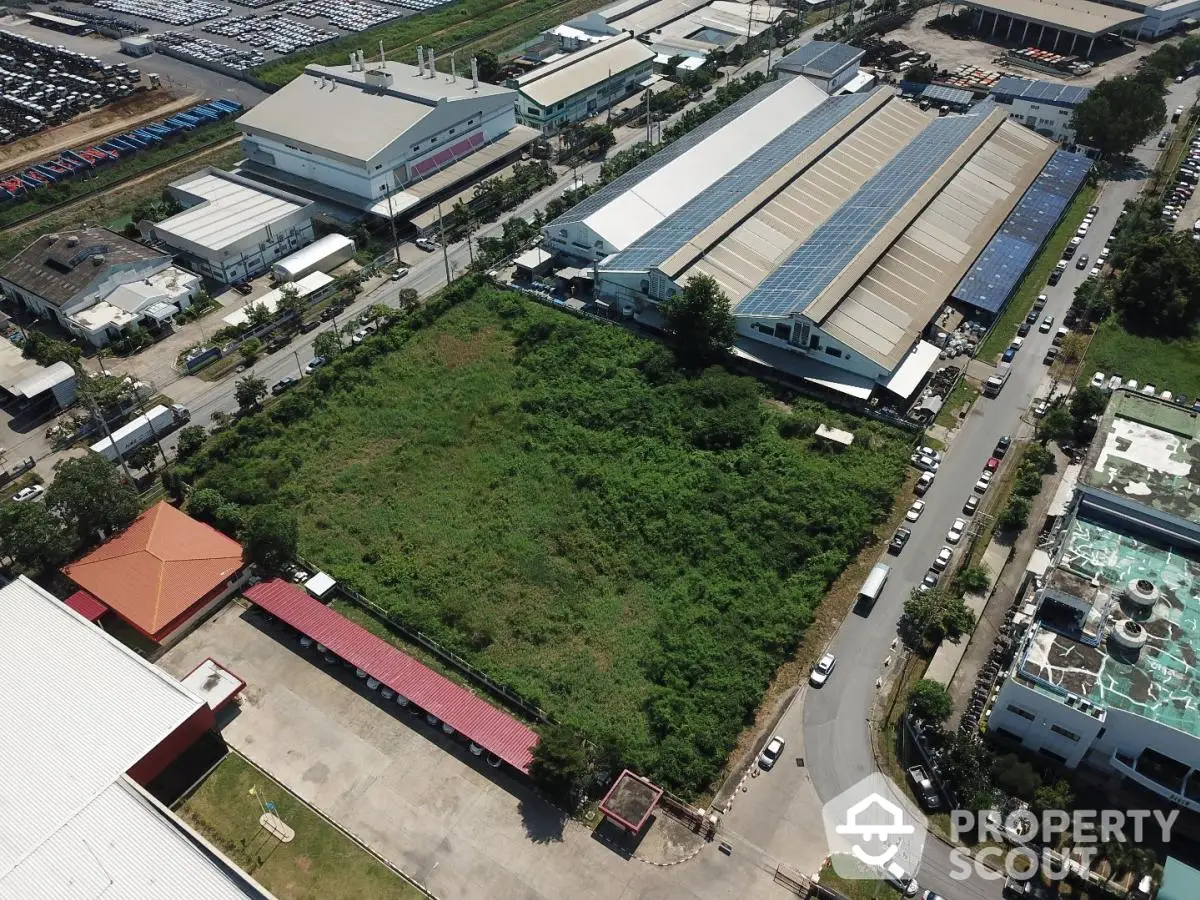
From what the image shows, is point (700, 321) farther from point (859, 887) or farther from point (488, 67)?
point (488, 67)

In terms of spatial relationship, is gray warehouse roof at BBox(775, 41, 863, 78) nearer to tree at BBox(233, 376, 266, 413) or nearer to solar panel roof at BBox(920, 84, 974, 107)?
solar panel roof at BBox(920, 84, 974, 107)

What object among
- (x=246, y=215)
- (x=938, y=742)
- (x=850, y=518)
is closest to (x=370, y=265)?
(x=246, y=215)

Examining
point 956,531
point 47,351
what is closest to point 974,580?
point 956,531

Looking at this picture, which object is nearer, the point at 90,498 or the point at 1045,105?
the point at 90,498

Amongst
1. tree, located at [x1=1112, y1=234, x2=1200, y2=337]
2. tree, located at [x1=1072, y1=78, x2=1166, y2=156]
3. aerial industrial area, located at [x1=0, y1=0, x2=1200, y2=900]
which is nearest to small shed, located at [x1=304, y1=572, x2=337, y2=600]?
aerial industrial area, located at [x1=0, y1=0, x2=1200, y2=900]

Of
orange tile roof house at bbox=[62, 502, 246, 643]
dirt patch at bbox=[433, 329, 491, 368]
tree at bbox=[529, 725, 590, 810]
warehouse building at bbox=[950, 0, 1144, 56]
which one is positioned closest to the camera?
tree at bbox=[529, 725, 590, 810]

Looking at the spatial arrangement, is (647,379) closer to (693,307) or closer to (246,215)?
(693,307)

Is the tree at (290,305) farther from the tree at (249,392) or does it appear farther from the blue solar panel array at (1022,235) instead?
the blue solar panel array at (1022,235)

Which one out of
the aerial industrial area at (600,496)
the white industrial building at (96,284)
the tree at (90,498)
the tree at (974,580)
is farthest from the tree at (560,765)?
the white industrial building at (96,284)
